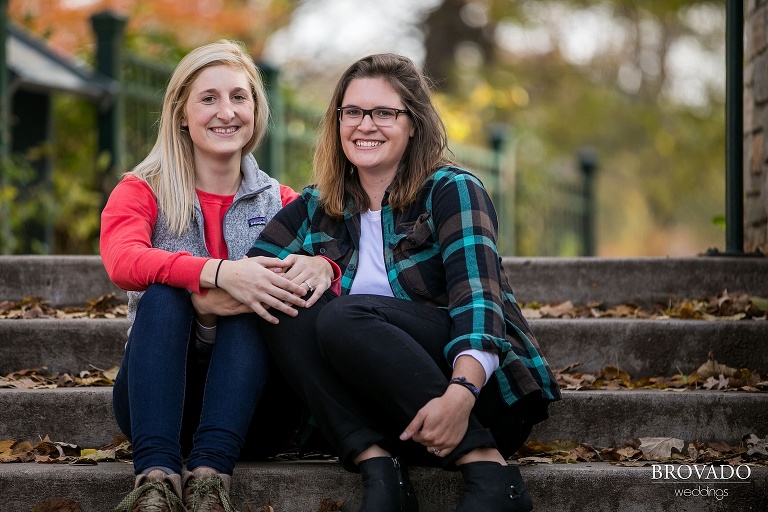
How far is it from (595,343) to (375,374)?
1.22 meters

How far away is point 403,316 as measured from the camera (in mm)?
2758

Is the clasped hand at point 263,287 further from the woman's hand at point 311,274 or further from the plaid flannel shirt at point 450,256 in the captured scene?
the plaid flannel shirt at point 450,256

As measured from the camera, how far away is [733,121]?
14.8 ft

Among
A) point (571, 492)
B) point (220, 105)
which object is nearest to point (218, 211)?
point (220, 105)

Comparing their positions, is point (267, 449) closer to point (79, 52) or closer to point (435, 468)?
point (435, 468)

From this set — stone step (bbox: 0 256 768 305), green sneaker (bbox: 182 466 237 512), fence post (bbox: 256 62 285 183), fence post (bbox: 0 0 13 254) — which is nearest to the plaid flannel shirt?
green sneaker (bbox: 182 466 237 512)

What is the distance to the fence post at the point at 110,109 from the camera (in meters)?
6.82

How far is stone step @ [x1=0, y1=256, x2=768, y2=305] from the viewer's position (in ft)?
13.3

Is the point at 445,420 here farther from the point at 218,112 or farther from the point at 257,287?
the point at 218,112

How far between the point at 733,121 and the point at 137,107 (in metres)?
4.27

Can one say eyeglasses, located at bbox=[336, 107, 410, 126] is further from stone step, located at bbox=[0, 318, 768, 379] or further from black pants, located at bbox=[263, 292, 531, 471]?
stone step, located at bbox=[0, 318, 768, 379]

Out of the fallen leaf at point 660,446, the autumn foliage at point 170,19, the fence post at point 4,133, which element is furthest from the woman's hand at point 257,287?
the autumn foliage at point 170,19

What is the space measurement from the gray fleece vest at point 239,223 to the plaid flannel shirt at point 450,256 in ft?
0.38

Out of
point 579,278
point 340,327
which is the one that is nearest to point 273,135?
point 579,278
